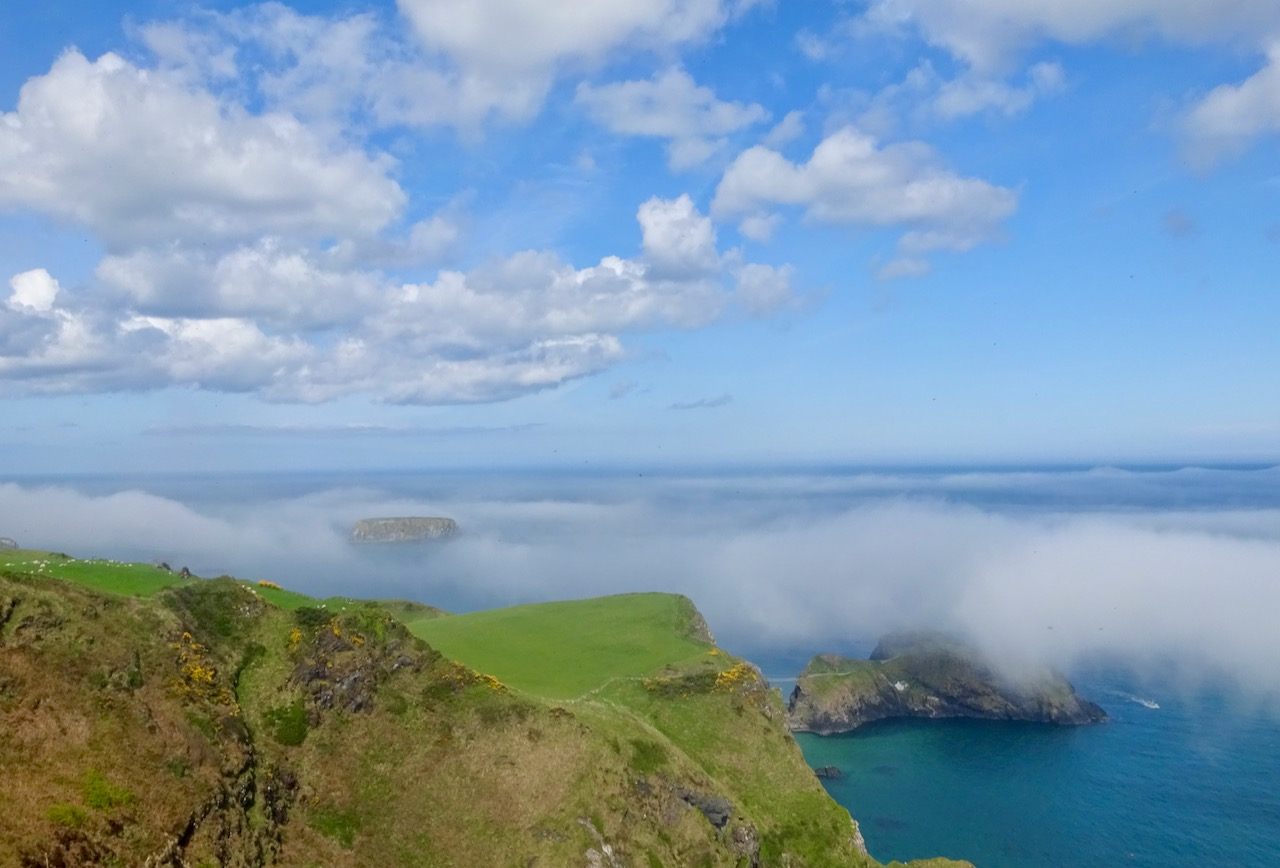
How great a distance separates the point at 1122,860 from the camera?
76.0 meters

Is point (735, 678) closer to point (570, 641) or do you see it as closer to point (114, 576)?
point (570, 641)

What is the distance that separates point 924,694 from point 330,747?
115m

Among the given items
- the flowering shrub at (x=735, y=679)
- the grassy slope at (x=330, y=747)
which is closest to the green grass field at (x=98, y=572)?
the grassy slope at (x=330, y=747)

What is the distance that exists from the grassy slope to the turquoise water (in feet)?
130

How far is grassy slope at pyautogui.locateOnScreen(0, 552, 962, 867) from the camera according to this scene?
28.3 m

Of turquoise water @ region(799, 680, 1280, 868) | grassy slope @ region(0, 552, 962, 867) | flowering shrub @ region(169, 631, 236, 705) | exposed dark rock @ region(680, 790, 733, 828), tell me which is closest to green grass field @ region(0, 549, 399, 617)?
grassy slope @ region(0, 552, 962, 867)

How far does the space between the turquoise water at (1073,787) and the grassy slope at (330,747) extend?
130 feet

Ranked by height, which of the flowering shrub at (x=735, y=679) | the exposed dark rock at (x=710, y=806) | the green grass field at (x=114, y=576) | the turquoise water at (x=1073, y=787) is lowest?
the turquoise water at (x=1073, y=787)

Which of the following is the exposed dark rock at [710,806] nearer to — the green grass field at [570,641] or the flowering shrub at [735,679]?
the flowering shrub at [735,679]

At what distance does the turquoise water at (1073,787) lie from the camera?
78500 mm

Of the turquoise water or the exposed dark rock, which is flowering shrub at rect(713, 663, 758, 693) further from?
the turquoise water

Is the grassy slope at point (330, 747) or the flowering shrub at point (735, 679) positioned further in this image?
the flowering shrub at point (735, 679)

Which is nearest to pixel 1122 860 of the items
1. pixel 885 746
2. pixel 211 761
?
pixel 885 746

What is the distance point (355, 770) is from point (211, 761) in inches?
305
